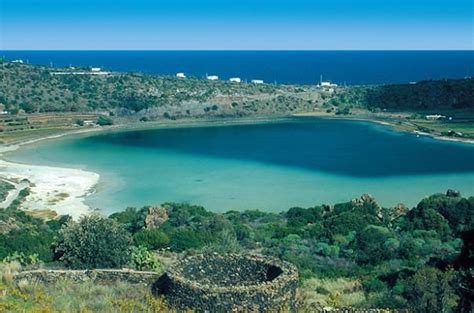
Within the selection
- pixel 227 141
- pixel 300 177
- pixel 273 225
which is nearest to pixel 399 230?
pixel 273 225

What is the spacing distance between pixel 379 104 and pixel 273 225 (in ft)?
226

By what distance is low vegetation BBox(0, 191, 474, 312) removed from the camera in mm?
14262

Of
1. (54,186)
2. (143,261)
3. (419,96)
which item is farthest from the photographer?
(419,96)

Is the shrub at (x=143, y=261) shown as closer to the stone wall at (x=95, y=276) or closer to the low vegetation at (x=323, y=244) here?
the low vegetation at (x=323, y=244)

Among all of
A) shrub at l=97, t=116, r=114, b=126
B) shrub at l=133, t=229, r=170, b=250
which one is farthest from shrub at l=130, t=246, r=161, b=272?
shrub at l=97, t=116, r=114, b=126

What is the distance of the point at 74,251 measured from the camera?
651 inches

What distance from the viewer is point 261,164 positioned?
5525 cm

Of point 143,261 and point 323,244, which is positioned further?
point 323,244

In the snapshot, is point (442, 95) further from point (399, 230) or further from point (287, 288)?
point (287, 288)

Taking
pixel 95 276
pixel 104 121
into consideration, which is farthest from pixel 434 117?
pixel 95 276

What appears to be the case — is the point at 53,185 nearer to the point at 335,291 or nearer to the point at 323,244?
the point at 323,244

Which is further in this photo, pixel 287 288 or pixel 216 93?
pixel 216 93

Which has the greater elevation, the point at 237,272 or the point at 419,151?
the point at 237,272

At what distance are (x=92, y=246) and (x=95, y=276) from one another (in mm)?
4139
